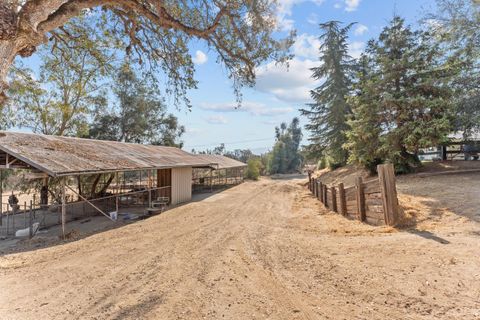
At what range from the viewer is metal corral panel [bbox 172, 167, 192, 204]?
18.0 meters

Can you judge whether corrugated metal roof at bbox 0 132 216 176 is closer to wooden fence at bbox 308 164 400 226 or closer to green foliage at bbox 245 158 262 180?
wooden fence at bbox 308 164 400 226

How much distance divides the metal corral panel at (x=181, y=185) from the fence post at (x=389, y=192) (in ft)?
42.3

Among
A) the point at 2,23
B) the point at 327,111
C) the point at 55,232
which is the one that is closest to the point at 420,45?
the point at 327,111

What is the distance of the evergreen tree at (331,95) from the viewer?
23.7m

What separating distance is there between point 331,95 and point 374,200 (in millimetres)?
18206

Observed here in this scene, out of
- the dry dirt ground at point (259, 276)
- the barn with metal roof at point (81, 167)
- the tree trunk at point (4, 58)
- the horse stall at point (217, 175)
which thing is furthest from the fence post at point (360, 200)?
the horse stall at point (217, 175)

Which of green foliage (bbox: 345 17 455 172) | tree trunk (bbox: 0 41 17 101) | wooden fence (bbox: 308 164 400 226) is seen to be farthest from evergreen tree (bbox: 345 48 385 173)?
tree trunk (bbox: 0 41 17 101)

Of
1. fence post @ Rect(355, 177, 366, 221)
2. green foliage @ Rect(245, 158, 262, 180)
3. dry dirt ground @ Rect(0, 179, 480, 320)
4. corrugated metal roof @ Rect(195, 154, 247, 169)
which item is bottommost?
dry dirt ground @ Rect(0, 179, 480, 320)

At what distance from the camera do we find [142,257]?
6.96 meters

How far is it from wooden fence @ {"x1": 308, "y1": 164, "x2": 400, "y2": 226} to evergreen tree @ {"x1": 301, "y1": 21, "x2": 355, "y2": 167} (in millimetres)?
13313

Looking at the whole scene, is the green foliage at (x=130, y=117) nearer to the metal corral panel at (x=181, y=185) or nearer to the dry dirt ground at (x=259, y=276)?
the metal corral panel at (x=181, y=185)

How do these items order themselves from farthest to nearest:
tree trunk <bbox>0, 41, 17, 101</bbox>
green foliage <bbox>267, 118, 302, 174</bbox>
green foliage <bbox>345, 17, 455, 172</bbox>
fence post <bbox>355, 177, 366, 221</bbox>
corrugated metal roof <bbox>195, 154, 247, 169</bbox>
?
green foliage <bbox>267, 118, 302, 174</bbox>, corrugated metal roof <bbox>195, 154, 247, 169</bbox>, green foliage <bbox>345, 17, 455, 172</bbox>, fence post <bbox>355, 177, 366, 221</bbox>, tree trunk <bbox>0, 41, 17, 101</bbox>

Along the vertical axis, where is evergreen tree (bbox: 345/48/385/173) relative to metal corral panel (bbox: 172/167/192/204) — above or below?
above

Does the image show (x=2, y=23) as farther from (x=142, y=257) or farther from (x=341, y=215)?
(x=341, y=215)
